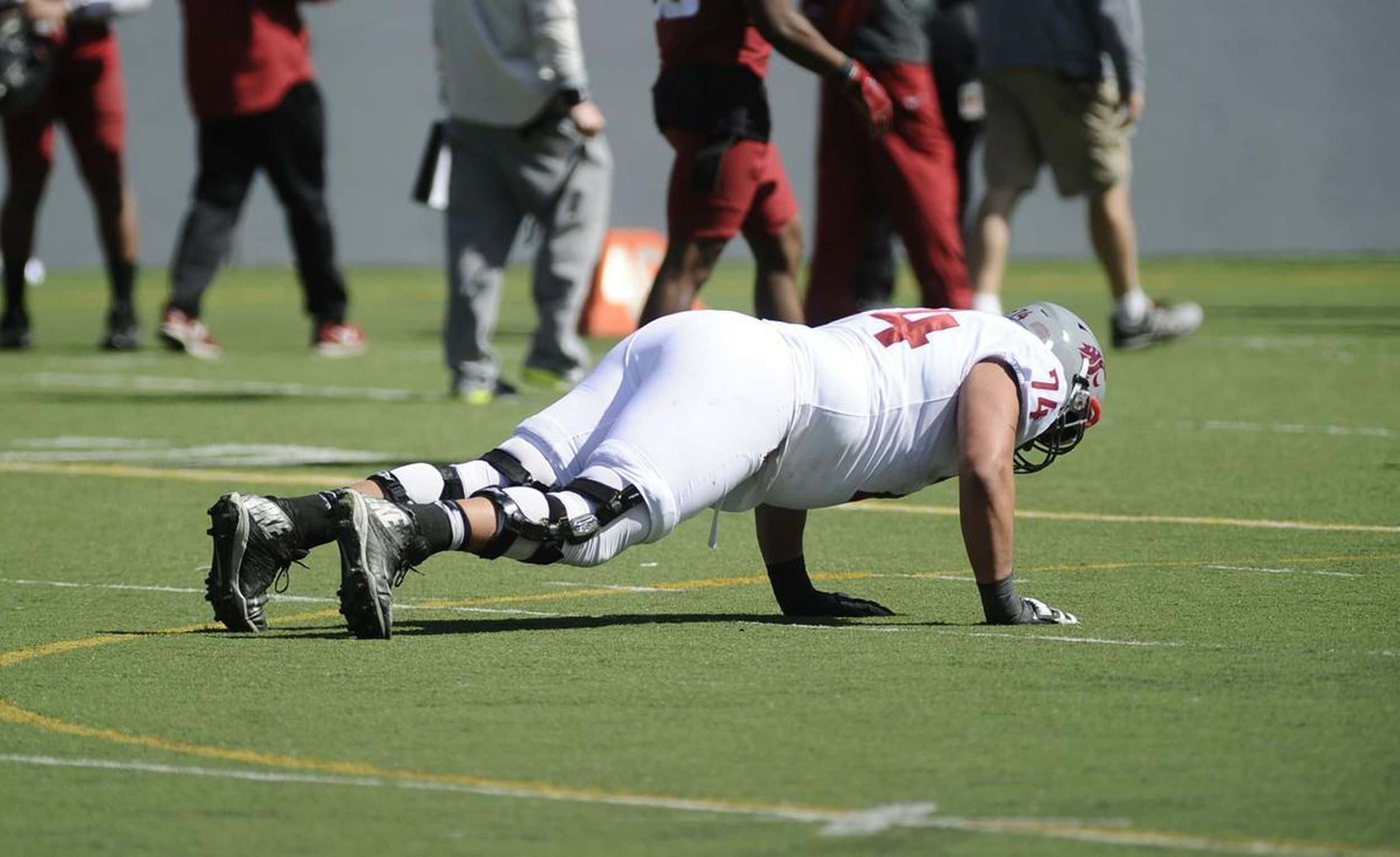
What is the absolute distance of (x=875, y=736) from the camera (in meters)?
4.13

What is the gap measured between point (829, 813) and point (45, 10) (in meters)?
11.1

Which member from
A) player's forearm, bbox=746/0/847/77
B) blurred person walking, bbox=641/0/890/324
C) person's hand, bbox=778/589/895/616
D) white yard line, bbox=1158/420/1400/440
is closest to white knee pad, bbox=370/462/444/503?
person's hand, bbox=778/589/895/616

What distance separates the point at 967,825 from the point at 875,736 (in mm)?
614

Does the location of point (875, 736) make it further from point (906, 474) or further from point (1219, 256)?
point (1219, 256)

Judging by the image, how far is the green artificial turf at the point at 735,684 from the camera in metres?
3.60

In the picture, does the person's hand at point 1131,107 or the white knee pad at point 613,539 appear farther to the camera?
the person's hand at point 1131,107

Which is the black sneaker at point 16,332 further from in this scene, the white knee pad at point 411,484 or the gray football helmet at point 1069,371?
the gray football helmet at point 1069,371

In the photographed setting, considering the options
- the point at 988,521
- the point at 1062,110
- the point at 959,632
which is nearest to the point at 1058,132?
the point at 1062,110

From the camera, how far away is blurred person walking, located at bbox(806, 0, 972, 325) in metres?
9.17

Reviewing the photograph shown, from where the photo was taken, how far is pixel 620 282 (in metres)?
17.4

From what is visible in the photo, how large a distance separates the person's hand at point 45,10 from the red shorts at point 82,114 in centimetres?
40

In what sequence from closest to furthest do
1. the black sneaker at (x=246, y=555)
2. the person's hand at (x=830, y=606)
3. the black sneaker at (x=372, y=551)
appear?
the black sneaker at (x=372, y=551) < the black sneaker at (x=246, y=555) < the person's hand at (x=830, y=606)

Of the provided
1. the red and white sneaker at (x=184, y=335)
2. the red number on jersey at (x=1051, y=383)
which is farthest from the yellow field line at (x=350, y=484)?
the red and white sneaker at (x=184, y=335)

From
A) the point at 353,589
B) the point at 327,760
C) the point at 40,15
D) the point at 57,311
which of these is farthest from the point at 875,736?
the point at 57,311
